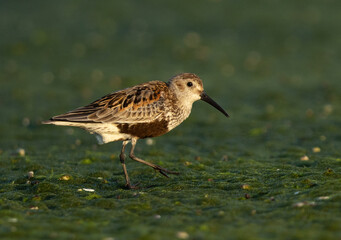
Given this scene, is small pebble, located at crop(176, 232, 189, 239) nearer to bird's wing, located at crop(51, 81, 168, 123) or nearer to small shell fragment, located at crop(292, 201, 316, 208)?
small shell fragment, located at crop(292, 201, 316, 208)

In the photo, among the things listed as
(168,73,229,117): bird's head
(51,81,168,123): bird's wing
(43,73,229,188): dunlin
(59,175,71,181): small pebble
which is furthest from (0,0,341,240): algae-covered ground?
(168,73,229,117): bird's head

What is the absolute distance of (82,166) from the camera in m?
15.9

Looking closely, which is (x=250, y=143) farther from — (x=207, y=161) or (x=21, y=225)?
(x=21, y=225)

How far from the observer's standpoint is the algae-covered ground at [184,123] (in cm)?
1027

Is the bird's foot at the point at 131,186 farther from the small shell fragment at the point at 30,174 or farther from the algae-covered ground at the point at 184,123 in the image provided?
the small shell fragment at the point at 30,174

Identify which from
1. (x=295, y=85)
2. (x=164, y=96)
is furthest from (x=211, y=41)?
(x=164, y=96)

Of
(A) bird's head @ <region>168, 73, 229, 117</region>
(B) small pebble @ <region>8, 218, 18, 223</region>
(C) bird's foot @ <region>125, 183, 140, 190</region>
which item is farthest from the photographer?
(A) bird's head @ <region>168, 73, 229, 117</region>

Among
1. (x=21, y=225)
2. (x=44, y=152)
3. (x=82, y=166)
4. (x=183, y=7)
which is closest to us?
(x=21, y=225)

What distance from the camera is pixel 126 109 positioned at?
14070 mm

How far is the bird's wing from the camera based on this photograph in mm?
13828

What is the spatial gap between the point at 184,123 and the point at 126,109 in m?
8.80

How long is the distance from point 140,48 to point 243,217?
2344cm

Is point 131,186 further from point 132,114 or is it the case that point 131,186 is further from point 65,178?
point 132,114

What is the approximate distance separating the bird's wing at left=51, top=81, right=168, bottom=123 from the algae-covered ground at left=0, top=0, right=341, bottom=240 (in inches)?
60.4
